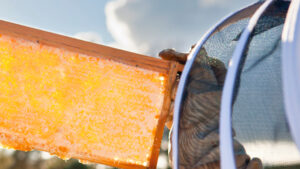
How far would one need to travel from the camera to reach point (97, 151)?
A: 6.52 feet

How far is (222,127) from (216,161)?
0.63 ft

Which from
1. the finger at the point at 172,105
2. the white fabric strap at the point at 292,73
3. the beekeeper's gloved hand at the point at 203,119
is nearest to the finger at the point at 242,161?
the beekeeper's gloved hand at the point at 203,119

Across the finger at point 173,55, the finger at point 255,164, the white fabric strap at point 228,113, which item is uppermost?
the finger at point 173,55

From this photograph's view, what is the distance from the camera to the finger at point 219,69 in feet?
4.19

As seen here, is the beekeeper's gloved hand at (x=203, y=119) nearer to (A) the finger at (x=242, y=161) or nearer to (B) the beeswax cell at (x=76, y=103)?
(A) the finger at (x=242, y=161)

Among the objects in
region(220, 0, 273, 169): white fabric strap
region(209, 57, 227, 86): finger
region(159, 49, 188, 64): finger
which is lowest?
region(220, 0, 273, 169): white fabric strap

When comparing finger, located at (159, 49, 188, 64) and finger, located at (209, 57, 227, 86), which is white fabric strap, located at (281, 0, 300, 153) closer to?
finger, located at (209, 57, 227, 86)

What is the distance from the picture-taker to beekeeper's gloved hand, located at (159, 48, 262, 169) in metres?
1.17

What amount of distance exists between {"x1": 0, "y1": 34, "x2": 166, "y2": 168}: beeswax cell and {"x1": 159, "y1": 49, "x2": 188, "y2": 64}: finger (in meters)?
0.14

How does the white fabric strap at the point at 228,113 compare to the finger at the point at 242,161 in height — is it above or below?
above

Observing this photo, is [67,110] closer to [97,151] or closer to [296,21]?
[97,151]

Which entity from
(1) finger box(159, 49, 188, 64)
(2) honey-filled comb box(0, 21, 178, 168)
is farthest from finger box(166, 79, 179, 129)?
(1) finger box(159, 49, 188, 64)

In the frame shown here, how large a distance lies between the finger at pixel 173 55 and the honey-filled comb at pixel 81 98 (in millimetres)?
50

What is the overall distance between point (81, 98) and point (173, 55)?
709 millimetres
